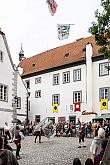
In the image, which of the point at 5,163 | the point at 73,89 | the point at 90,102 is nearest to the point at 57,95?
the point at 73,89

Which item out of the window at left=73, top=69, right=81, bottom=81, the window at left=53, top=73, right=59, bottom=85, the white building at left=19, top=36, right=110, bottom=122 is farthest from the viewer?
the window at left=53, top=73, right=59, bottom=85

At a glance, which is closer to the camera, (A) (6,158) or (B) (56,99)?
(A) (6,158)

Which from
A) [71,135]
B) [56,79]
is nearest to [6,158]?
[71,135]

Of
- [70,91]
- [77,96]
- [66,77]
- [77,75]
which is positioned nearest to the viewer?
[77,96]

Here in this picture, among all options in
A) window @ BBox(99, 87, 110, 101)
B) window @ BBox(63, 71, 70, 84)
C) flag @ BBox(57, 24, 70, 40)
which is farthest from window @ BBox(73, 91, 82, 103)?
flag @ BBox(57, 24, 70, 40)

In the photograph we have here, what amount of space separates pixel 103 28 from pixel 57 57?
35.3 meters

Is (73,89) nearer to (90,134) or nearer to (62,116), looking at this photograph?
(62,116)

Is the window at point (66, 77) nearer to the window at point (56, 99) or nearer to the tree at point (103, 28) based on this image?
the window at point (56, 99)

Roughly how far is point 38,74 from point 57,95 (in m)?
5.41

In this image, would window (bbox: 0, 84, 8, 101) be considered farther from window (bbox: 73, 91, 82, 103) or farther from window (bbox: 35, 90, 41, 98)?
window (bbox: 35, 90, 41, 98)

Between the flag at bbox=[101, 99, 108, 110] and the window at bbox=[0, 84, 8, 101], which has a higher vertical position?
the window at bbox=[0, 84, 8, 101]

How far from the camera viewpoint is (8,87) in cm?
3678

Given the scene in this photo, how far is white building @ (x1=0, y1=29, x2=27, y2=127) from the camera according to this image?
3559cm

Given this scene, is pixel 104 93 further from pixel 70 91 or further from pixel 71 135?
pixel 71 135
